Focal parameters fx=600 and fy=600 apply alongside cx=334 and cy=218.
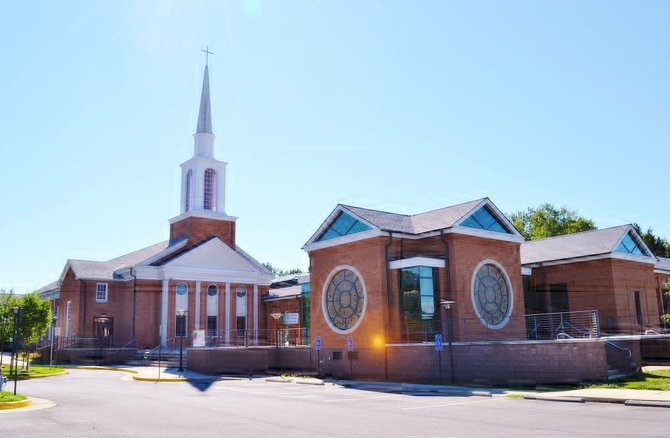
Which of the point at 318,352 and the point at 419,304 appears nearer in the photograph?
the point at 419,304

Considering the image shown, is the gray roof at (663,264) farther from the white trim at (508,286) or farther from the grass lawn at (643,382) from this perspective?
the grass lawn at (643,382)

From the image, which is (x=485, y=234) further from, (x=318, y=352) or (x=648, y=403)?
(x=648, y=403)

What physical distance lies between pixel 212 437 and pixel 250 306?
135 ft

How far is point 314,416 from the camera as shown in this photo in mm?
14875

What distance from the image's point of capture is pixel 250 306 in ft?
172

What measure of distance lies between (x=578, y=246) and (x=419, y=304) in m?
13.3

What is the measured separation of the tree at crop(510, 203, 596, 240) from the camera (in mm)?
73050

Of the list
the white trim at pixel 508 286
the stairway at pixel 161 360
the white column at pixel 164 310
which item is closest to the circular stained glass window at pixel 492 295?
the white trim at pixel 508 286

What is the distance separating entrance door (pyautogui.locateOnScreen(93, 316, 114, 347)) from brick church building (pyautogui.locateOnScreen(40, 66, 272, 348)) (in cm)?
8

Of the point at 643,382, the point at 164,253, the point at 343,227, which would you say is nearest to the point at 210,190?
the point at 164,253

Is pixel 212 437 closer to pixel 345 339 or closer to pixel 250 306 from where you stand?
pixel 345 339

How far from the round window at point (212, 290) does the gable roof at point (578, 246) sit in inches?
991

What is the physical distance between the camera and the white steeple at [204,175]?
172ft

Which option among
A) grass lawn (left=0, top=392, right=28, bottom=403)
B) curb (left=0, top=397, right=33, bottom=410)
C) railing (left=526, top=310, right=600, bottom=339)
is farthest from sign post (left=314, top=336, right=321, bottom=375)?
curb (left=0, top=397, right=33, bottom=410)
